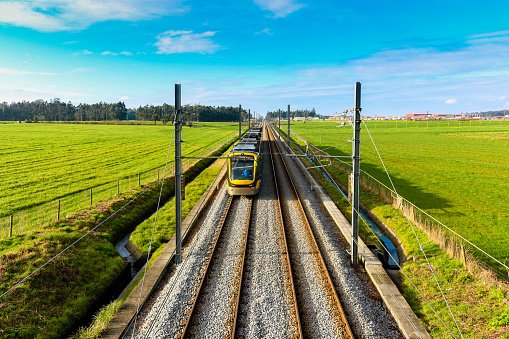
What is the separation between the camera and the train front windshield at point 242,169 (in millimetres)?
22203

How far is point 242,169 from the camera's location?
73.2 feet

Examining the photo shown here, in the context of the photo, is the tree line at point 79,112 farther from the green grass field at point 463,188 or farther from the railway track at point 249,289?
the railway track at point 249,289

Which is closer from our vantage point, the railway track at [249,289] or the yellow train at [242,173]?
the railway track at [249,289]

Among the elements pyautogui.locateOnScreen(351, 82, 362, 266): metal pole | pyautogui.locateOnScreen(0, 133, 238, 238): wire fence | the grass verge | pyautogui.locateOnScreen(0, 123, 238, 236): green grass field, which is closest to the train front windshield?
pyautogui.locateOnScreen(0, 123, 238, 236): green grass field

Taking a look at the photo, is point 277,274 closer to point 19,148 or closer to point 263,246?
point 263,246

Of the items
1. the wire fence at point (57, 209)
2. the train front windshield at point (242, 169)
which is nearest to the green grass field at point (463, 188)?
the train front windshield at point (242, 169)

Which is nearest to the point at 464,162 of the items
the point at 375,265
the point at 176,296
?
the point at 375,265

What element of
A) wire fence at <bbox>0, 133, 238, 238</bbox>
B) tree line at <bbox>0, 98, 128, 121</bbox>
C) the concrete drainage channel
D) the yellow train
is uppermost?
tree line at <bbox>0, 98, 128, 121</bbox>

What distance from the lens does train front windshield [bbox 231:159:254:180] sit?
22203 mm

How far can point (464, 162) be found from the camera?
38750mm

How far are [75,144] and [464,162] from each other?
199 ft

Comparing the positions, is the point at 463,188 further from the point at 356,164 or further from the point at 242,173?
the point at 356,164

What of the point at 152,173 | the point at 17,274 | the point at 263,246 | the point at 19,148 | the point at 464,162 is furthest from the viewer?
the point at 19,148

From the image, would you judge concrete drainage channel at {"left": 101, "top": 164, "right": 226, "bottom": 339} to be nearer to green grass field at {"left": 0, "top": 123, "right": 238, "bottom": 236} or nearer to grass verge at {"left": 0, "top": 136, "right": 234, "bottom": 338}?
grass verge at {"left": 0, "top": 136, "right": 234, "bottom": 338}
